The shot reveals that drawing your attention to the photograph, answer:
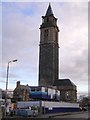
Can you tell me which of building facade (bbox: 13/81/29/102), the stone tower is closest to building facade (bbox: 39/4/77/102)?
the stone tower

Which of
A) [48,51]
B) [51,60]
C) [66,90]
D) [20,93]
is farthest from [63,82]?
[20,93]

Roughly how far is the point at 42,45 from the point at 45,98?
3690cm

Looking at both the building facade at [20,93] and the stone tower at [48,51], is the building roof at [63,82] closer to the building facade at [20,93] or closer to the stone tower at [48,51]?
the stone tower at [48,51]

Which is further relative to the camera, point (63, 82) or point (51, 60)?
point (63, 82)

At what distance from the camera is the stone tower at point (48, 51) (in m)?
137

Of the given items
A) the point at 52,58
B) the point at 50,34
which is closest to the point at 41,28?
the point at 50,34

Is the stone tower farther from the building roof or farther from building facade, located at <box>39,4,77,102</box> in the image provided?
the building roof

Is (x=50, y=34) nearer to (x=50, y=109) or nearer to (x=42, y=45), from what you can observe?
(x=42, y=45)

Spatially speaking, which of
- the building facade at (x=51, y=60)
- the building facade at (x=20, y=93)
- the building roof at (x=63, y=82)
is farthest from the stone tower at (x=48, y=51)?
the building facade at (x=20, y=93)

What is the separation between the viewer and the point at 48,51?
460ft

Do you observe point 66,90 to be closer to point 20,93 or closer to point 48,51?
point 48,51

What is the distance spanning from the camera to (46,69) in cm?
13650

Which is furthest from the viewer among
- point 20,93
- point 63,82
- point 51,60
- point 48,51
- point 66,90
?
point 63,82

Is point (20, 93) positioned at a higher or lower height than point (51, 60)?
lower
